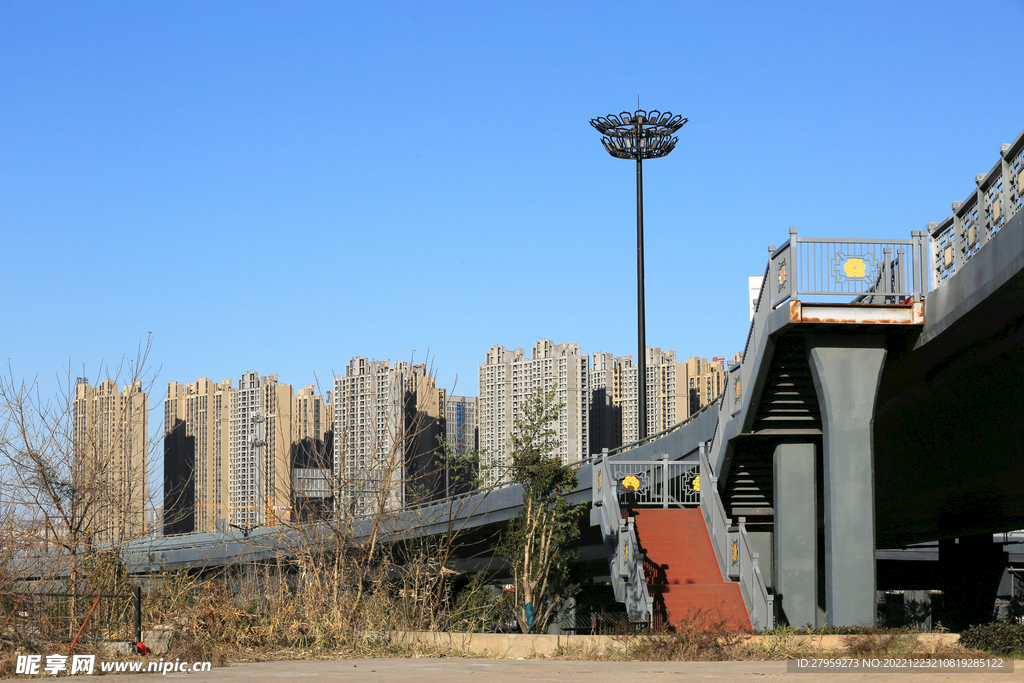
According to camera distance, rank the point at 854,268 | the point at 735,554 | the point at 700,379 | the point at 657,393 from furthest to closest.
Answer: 1. the point at 700,379
2. the point at 657,393
3. the point at 735,554
4. the point at 854,268

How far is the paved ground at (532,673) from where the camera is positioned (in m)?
10.7

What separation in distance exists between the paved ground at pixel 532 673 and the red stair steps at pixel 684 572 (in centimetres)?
396

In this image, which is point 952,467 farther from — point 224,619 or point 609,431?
point 609,431

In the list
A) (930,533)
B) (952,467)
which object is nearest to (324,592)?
(952,467)

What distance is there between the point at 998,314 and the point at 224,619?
11.3 m

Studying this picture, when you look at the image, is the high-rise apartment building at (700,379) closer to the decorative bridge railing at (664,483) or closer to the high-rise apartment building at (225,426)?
the high-rise apartment building at (225,426)

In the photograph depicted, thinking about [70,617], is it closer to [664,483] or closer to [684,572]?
[684,572]

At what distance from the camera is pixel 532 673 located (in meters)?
11.6

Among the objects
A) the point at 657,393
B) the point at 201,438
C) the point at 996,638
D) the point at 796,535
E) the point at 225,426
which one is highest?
the point at 657,393

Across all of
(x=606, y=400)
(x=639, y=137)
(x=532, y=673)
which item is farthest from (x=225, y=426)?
(x=532, y=673)

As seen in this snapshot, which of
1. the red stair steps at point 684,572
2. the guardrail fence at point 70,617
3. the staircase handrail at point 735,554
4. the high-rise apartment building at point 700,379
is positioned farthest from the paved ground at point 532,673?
the high-rise apartment building at point 700,379

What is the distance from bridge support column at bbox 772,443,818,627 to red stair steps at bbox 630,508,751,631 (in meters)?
1.03

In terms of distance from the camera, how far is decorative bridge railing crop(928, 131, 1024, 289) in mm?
12406

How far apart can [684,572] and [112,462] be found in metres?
10.4
